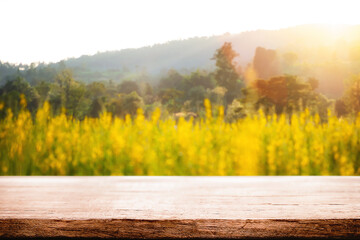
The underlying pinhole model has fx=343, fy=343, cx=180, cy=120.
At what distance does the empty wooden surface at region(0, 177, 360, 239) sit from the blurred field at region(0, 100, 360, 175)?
199 centimetres

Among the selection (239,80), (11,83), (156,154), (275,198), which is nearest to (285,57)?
(239,80)

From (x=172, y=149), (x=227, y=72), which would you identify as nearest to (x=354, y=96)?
(x=172, y=149)

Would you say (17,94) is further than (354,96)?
No

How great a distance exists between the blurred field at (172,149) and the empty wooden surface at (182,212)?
78.2 inches

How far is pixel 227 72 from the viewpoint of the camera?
13523mm

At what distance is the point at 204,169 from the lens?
319cm

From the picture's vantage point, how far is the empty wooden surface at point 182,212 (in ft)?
2.47

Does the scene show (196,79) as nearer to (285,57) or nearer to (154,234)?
(285,57)

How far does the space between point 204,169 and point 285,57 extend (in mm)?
13666

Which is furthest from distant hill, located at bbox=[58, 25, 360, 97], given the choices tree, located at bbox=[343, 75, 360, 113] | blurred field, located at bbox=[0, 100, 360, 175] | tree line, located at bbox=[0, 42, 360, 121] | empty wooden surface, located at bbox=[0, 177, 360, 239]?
empty wooden surface, located at bbox=[0, 177, 360, 239]

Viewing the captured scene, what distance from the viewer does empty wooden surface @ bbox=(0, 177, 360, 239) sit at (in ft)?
2.47

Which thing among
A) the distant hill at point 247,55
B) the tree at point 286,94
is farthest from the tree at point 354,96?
the distant hill at point 247,55

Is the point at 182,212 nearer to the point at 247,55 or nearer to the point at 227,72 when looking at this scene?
the point at 227,72

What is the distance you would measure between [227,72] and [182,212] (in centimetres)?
1300
